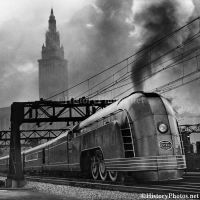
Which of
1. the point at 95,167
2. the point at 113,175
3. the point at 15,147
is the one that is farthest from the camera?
the point at 15,147

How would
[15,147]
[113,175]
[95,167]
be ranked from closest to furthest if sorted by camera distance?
1. [113,175]
2. [95,167]
3. [15,147]

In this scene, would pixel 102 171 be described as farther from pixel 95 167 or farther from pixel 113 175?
pixel 113 175

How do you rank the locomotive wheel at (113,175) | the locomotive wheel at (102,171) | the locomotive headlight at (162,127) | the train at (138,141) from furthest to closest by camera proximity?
the locomotive wheel at (102,171) → the locomotive wheel at (113,175) → the locomotive headlight at (162,127) → the train at (138,141)

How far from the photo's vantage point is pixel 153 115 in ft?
43.3

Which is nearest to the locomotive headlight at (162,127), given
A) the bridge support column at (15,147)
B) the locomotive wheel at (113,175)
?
the locomotive wheel at (113,175)

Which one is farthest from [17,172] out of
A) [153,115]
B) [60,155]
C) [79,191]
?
[153,115]

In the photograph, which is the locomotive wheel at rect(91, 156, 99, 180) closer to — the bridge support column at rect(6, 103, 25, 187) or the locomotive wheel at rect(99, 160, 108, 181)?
the locomotive wheel at rect(99, 160, 108, 181)

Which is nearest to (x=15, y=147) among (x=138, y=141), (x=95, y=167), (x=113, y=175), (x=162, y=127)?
(x=95, y=167)

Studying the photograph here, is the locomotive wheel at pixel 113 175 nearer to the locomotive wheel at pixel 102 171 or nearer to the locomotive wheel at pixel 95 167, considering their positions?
the locomotive wheel at pixel 102 171

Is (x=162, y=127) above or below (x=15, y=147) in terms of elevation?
below

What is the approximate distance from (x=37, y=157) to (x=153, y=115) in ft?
72.7

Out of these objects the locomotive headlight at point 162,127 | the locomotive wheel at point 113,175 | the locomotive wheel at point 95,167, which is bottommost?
the locomotive wheel at point 113,175

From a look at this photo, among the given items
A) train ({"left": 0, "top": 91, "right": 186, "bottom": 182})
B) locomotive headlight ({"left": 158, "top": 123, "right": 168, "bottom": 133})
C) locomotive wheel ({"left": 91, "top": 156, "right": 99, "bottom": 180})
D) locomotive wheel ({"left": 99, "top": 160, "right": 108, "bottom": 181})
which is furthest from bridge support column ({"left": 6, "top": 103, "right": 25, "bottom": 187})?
locomotive headlight ({"left": 158, "top": 123, "right": 168, "bottom": 133})

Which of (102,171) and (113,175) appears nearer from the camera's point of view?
(113,175)
